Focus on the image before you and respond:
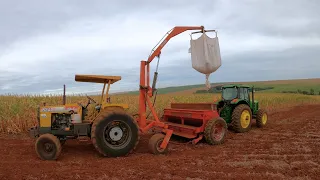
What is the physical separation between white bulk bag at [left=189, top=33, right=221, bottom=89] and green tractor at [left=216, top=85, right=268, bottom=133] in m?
2.62

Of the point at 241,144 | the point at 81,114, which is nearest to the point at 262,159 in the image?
the point at 241,144

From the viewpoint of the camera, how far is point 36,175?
5270 millimetres

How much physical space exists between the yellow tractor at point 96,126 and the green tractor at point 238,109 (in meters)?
4.85

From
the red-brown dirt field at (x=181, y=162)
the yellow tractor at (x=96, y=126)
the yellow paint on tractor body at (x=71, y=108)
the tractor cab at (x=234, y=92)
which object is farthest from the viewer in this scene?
the tractor cab at (x=234, y=92)

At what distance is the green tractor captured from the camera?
10516 mm

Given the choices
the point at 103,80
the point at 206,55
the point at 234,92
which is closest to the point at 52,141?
the point at 103,80

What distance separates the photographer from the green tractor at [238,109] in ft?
34.5

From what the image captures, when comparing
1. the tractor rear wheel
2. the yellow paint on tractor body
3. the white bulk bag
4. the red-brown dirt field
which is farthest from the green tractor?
the yellow paint on tractor body

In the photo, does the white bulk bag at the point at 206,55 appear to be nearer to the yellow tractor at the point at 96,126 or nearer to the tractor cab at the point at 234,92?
the yellow tractor at the point at 96,126

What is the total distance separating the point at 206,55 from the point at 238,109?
3.21 meters

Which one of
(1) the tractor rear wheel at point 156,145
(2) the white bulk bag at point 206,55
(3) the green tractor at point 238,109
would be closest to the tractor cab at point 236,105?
(3) the green tractor at point 238,109

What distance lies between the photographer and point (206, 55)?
824cm

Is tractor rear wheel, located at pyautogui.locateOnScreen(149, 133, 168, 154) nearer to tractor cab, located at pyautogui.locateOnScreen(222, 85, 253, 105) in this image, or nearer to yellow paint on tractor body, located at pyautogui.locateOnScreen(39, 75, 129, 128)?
yellow paint on tractor body, located at pyautogui.locateOnScreen(39, 75, 129, 128)

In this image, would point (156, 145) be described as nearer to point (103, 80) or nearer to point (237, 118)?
point (103, 80)
